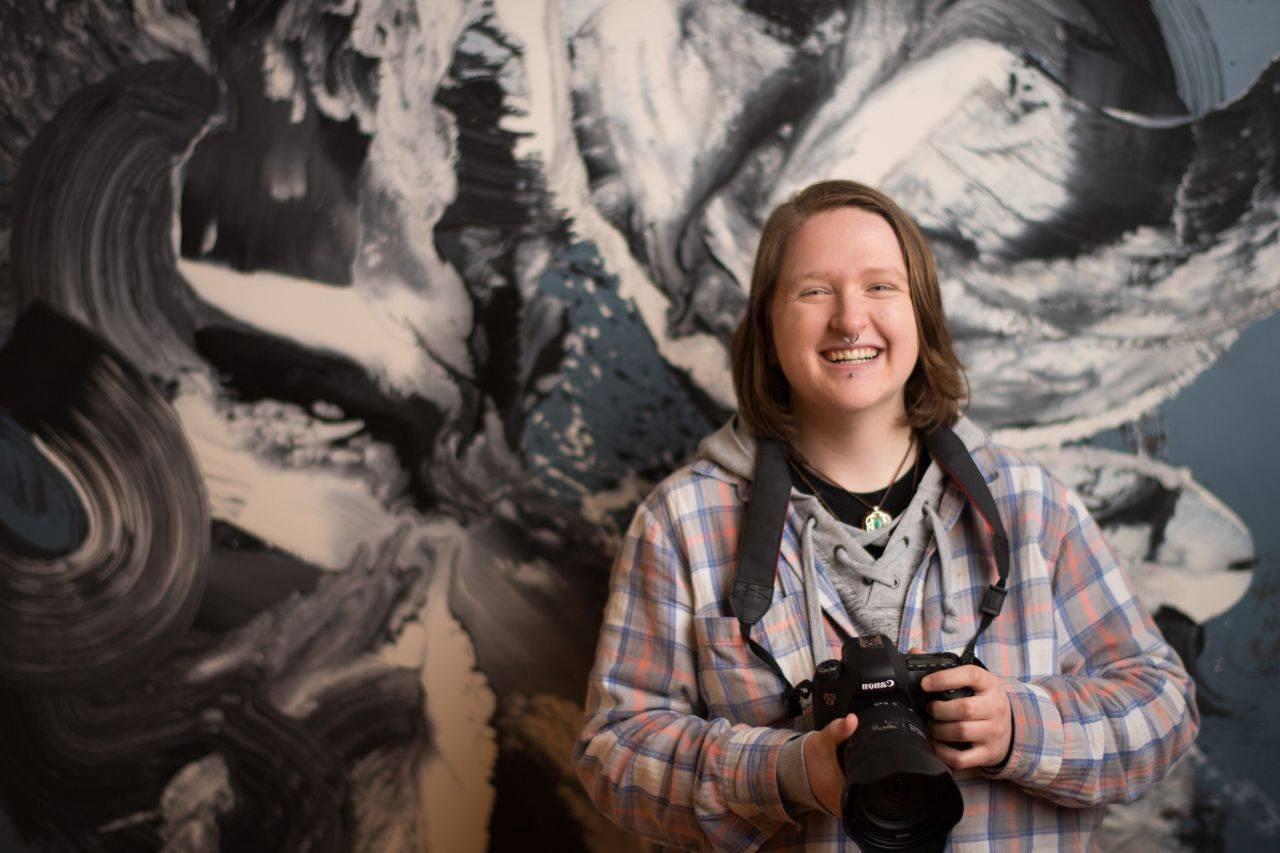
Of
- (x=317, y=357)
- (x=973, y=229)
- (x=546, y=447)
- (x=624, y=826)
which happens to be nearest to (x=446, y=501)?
(x=546, y=447)

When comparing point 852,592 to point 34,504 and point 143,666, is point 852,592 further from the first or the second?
point 34,504

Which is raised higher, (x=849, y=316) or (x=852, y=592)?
(x=849, y=316)

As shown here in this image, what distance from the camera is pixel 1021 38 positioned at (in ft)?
4.95

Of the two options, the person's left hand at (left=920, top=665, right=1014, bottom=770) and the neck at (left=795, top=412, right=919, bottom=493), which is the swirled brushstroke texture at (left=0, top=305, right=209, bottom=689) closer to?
the neck at (left=795, top=412, right=919, bottom=493)

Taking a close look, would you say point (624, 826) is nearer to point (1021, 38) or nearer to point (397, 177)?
point (397, 177)

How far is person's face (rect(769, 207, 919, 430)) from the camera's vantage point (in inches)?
48.0

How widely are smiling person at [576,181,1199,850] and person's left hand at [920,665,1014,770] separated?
1.4 inches

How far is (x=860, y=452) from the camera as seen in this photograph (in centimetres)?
130

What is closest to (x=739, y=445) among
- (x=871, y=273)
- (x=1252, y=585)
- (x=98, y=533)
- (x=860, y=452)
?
(x=860, y=452)

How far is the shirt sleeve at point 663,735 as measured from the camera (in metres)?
1.12

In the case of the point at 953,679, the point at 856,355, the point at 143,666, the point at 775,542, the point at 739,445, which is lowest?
the point at 143,666

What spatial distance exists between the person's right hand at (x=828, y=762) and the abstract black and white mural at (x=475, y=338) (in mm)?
540

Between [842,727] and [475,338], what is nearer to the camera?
[842,727]

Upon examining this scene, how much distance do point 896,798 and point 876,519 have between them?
0.37m
